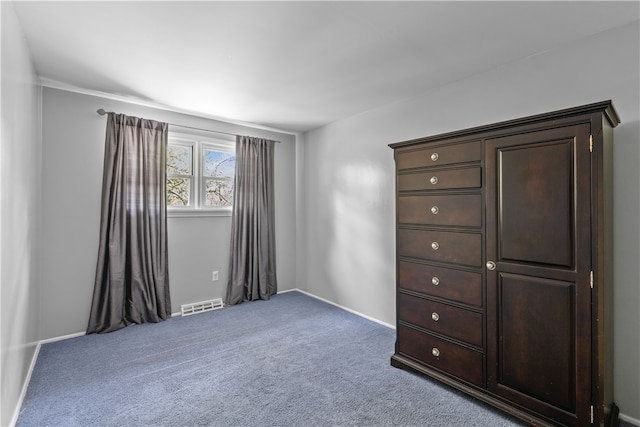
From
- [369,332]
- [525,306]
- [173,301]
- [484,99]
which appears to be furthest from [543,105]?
[173,301]

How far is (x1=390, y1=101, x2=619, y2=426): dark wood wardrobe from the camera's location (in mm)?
1588

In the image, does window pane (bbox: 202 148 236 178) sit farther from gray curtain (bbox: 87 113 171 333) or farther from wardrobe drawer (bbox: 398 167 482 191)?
wardrobe drawer (bbox: 398 167 482 191)

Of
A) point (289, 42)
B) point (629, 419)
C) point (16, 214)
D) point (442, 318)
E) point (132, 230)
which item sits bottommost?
point (629, 419)

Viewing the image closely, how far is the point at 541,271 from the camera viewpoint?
1724 mm

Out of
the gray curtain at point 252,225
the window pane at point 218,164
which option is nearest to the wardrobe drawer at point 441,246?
the gray curtain at point 252,225

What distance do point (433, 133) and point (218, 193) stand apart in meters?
2.67

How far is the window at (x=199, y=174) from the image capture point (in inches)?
147

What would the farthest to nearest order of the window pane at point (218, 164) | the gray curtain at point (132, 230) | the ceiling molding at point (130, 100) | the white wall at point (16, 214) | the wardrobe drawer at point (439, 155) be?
the window pane at point (218, 164), the gray curtain at point (132, 230), the ceiling molding at point (130, 100), the wardrobe drawer at point (439, 155), the white wall at point (16, 214)

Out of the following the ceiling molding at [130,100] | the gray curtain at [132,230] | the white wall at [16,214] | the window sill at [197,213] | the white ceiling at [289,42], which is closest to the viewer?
the white wall at [16,214]

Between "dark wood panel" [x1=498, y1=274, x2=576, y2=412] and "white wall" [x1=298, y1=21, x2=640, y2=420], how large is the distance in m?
0.60

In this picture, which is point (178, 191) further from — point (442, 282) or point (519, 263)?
point (519, 263)

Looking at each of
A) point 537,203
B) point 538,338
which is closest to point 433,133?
point 537,203

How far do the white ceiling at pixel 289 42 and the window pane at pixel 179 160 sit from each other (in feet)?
2.46

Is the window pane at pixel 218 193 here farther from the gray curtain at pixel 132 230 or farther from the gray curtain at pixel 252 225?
the gray curtain at pixel 132 230
